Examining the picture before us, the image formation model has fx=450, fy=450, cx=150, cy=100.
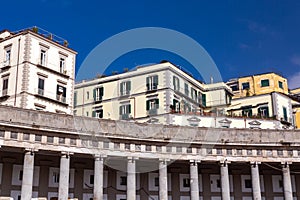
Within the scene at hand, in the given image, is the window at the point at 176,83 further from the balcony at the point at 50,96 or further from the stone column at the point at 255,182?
the stone column at the point at 255,182

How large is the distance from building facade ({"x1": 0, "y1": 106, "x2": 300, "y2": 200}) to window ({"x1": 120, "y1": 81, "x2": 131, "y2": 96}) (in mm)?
16822

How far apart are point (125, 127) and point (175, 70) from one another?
20.3 m

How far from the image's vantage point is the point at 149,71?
61.7 meters

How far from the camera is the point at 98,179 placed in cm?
4053

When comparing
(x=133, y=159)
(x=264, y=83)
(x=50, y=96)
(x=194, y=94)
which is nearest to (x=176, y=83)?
(x=194, y=94)

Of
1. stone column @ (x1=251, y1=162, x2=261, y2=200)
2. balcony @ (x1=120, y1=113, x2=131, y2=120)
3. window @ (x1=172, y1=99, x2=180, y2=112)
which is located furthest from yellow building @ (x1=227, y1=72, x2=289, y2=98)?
stone column @ (x1=251, y1=162, x2=261, y2=200)

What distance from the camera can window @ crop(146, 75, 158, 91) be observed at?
60.9 m

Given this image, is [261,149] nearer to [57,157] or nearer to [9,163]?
[57,157]

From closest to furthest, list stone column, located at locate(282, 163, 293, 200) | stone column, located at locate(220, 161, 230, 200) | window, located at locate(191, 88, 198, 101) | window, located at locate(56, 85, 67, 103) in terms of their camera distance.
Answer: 1. stone column, located at locate(220, 161, 230, 200)
2. stone column, located at locate(282, 163, 293, 200)
3. window, located at locate(56, 85, 67, 103)
4. window, located at locate(191, 88, 198, 101)

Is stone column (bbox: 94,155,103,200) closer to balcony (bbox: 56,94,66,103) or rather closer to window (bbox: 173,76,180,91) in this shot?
balcony (bbox: 56,94,66,103)

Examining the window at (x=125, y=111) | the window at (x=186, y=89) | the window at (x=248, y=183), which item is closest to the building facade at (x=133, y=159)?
the window at (x=248, y=183)

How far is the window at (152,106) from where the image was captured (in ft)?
195

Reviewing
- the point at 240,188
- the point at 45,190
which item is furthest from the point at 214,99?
the point at 45,190

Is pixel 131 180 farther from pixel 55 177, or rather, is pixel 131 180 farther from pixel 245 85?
pixel 245 85
